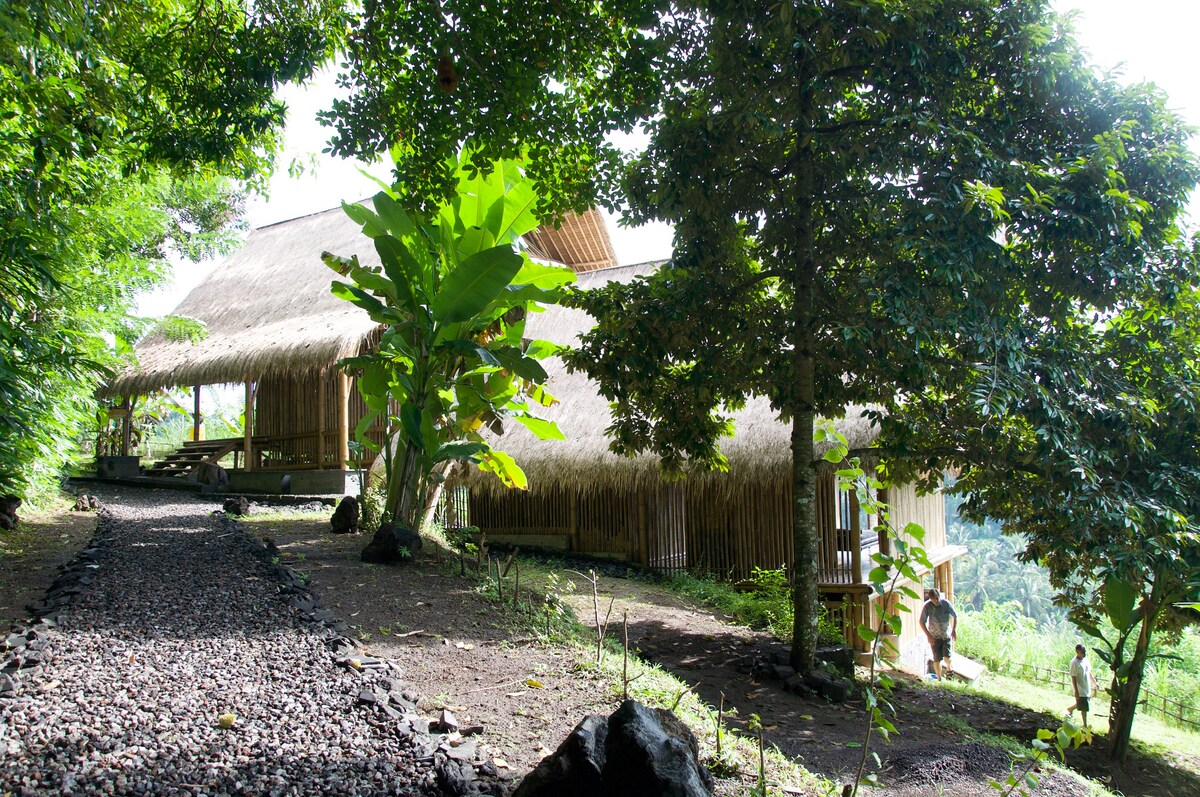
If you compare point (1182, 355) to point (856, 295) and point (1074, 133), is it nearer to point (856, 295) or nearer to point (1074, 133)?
point (1074, 133)

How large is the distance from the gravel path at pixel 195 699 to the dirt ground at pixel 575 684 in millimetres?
341

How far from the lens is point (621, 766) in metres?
2.25

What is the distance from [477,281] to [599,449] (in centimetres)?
488

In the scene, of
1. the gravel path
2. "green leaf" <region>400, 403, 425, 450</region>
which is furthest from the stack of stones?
"green leaf" <region>400, 403, 425, 450</region>

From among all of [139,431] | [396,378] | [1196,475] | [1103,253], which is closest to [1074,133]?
[1103,253]

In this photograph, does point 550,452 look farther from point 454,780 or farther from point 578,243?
point 454,780

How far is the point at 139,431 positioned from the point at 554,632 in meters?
17.6

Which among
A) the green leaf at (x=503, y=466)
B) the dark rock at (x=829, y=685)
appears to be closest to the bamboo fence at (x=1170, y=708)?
the dark rock at (x=829, y=685)

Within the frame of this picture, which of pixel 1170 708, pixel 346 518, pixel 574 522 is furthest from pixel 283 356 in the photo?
pixel 1170 708

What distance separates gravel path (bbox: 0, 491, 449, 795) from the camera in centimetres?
236

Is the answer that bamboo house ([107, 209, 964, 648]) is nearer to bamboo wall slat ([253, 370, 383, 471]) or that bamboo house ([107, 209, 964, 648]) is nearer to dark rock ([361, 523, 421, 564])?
bamboo wall slat ([253, 370, 383, 471])

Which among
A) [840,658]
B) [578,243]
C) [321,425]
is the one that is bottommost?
[840,658]

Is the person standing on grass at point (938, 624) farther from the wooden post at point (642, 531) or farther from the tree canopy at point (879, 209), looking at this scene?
the tree canopy at point (879, 209)

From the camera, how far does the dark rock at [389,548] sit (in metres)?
5.98
